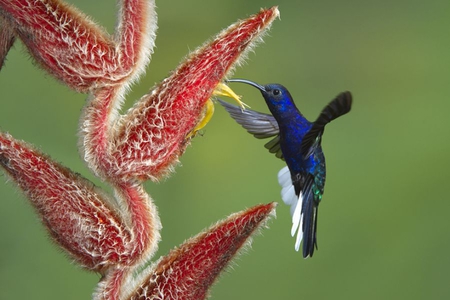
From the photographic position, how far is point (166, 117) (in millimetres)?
1108

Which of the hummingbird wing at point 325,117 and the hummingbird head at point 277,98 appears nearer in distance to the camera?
the hummingbird wing at point 325,117

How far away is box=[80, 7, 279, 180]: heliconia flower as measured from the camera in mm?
1108

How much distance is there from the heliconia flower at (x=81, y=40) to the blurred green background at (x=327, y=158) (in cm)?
158

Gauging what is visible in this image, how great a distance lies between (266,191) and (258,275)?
28 cm

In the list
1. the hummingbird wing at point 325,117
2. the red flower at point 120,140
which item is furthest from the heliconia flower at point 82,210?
the hummingbird wing at point 325,117

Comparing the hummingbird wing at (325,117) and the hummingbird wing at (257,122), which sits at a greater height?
the hummingbird wing at (257,122)

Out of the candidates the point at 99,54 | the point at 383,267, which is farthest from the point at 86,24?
the point at 383,267

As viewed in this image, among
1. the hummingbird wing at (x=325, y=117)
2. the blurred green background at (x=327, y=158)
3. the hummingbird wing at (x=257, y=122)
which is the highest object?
the blurred green background at (x=327, y=158)

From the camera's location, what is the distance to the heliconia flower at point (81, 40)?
3.57 ft

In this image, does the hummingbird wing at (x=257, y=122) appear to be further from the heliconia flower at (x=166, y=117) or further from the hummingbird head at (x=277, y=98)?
the heliconia flower at (x=166, y=117)

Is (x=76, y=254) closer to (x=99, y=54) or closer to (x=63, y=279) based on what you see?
(x=99, y=54)

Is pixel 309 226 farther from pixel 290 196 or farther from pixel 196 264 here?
pixel 196 264

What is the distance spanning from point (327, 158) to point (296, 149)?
4.60ft

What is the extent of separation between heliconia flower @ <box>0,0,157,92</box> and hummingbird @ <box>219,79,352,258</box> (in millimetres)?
371
